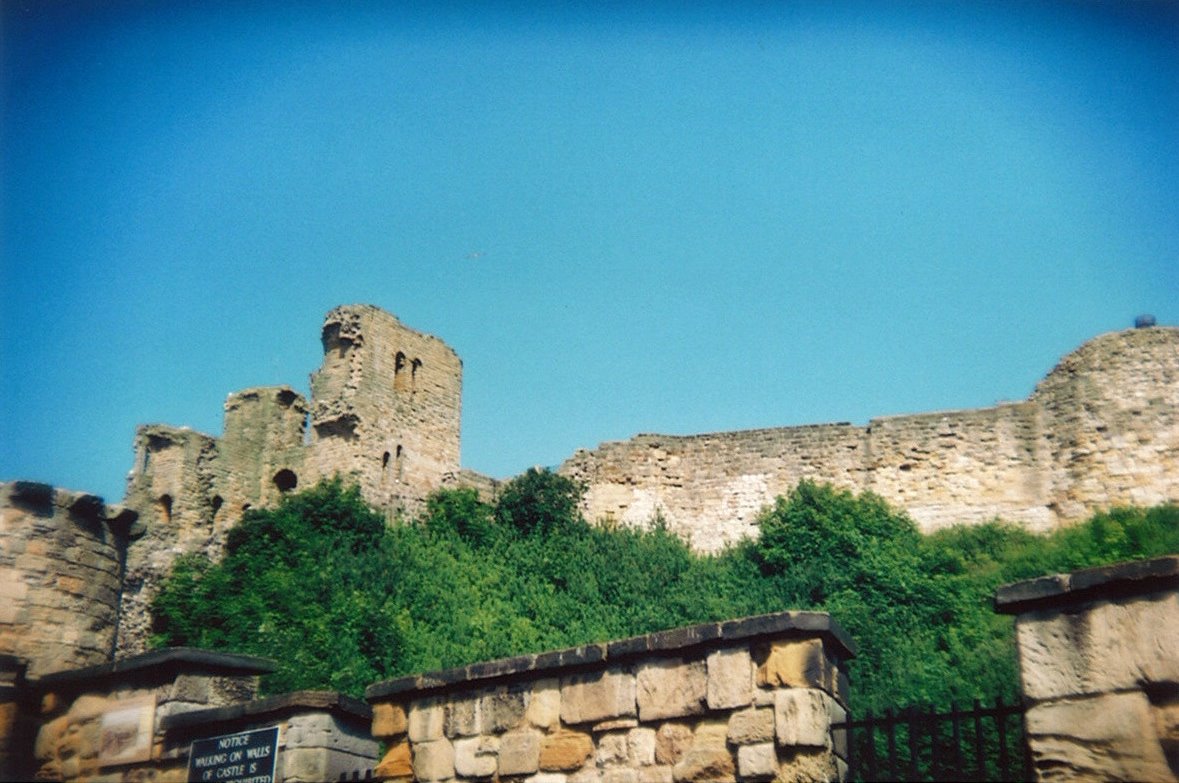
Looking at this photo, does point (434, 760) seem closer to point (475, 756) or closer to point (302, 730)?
point (475, 756)

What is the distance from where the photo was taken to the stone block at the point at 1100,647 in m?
5.25

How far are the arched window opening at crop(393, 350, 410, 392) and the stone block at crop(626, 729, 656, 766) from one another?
67.2ft

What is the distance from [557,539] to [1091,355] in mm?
11052

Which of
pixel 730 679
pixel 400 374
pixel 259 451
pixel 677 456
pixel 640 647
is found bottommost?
pixel 730 679

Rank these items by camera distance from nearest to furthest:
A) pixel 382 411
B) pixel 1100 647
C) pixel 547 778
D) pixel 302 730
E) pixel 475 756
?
pixel 1100 647
pixel 547 778
pixel 475 756
pixel 302 730
pixel 382 411

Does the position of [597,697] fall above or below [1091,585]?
below

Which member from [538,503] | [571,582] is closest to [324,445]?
[538,503]

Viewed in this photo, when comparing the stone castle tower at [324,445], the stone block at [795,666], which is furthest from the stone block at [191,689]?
the stone castle tower at [324,445]

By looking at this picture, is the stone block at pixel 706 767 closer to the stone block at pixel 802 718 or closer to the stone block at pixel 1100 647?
the stone block at pixel 802 718

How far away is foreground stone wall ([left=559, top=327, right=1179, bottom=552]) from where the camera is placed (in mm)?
22016

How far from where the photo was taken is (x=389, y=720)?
730 cm

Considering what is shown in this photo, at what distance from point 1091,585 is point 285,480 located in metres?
23.0

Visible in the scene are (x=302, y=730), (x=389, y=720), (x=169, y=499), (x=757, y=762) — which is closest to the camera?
(x=757, y=762)

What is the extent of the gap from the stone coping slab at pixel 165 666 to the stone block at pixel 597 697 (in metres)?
3.00
